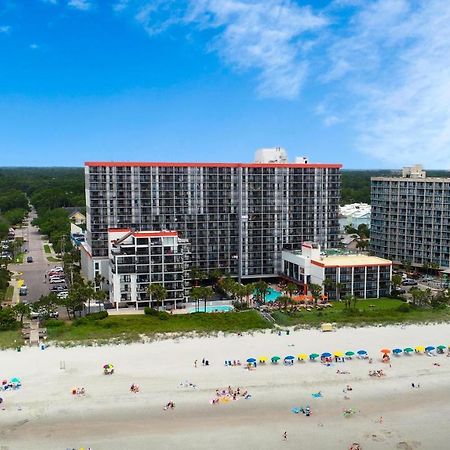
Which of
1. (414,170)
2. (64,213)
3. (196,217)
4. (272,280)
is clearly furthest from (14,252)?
(414,170)

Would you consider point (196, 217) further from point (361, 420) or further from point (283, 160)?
point (361, 420)

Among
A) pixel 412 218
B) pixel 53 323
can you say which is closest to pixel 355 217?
pixel 412 218

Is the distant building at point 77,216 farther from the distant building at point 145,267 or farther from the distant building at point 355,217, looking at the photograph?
the distant building at point 145,267

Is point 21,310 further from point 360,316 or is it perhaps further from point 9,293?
point 360,316

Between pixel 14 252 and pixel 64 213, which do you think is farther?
pixel 64 213

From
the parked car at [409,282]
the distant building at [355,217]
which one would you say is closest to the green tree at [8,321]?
the parked car at [409,282]

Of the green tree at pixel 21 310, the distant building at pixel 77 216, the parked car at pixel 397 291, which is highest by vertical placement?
the distant building at pixel 77 216
